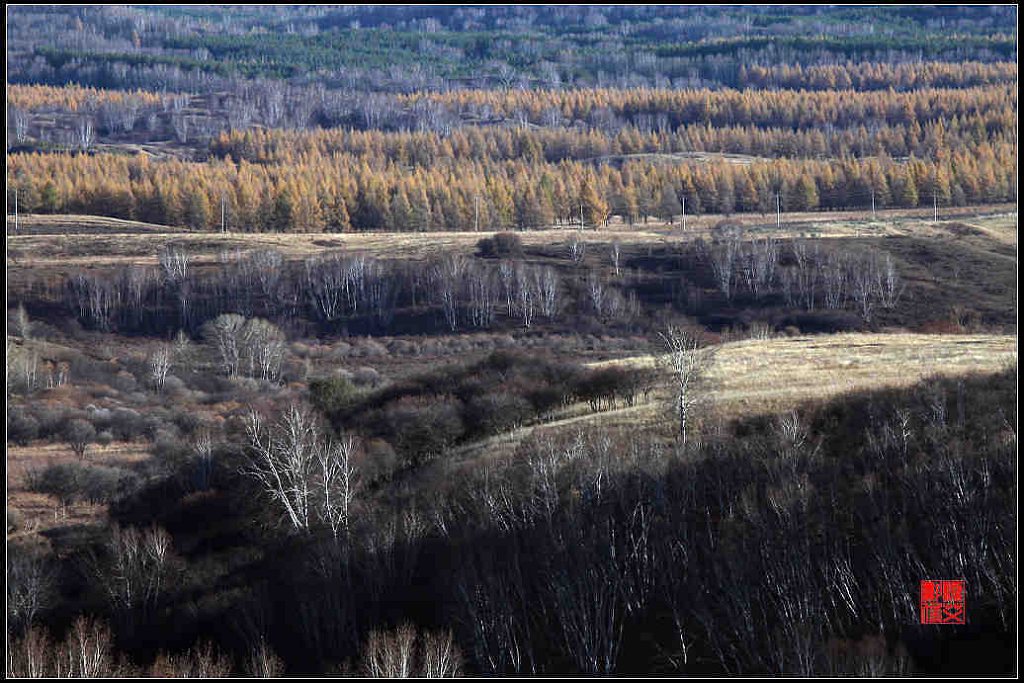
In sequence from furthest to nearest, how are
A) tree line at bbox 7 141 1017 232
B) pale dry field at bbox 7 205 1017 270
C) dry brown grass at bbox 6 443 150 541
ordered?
tree line at bbox 7 141 1017 232 → pale dry field at bbox 7 205 1017 270 → dry brown grass at bbox 6 443 150 541

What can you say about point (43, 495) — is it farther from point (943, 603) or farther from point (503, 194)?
point (503, 194)

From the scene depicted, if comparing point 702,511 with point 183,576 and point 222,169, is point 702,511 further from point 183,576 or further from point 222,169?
point 222,169

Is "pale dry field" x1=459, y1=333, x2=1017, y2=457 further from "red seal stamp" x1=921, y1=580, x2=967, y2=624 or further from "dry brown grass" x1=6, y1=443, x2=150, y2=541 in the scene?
"dry brown grass" x1=6, y1=443, x2=150, y2=541

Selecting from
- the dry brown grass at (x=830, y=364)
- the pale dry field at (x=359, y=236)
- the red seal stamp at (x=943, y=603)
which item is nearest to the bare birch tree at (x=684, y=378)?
the dry brown grass at (x=830, y=364)

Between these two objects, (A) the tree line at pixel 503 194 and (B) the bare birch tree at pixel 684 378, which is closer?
(B) the bare birch tree at pixel 684 378

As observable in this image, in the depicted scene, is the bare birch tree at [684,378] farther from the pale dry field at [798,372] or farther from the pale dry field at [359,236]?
the pale dry field at [359,236]

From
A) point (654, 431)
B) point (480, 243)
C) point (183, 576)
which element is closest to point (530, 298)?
point (480, 243)

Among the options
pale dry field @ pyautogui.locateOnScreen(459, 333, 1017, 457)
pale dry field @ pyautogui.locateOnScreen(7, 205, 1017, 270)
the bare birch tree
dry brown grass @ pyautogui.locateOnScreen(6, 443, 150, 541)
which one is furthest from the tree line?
the bare birch tree

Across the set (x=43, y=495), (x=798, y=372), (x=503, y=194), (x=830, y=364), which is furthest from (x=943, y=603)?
(x=503, y=194)
